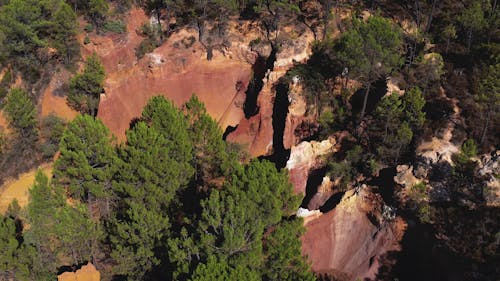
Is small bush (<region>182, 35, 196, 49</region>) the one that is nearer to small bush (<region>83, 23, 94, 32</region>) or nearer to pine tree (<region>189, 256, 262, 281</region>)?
small bush (<region>83, 23, 94, 32</region>)

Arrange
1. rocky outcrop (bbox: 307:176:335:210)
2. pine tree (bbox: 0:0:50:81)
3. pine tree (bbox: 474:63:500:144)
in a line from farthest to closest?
pine tree (bbox: 0:0:50:81)
rocky outcrop (bbox: 307:176:335:210)
pine tree (bbox: 474:63:500:144)

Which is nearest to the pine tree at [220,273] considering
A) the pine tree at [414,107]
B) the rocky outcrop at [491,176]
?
the pine tree at [414,107]

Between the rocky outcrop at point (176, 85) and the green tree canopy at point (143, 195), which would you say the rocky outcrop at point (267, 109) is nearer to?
the rocky outcrop at point (176, 85)

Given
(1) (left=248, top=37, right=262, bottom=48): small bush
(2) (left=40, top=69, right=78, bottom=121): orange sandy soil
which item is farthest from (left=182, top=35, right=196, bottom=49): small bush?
(2) (left=40, top=69, right=78, bottom=121): orange sandy soil

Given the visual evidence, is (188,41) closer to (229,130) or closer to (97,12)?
(229,130)

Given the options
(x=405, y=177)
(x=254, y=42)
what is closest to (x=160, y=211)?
(x=405, y=177)

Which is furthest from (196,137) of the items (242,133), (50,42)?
(50,42)
